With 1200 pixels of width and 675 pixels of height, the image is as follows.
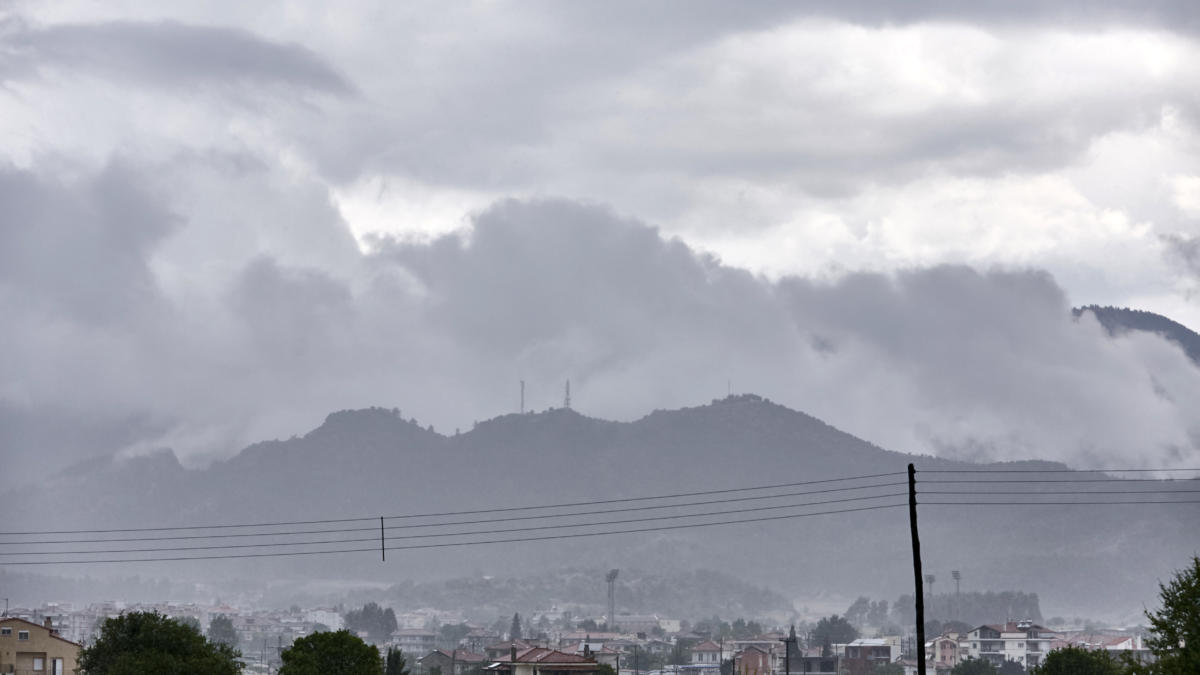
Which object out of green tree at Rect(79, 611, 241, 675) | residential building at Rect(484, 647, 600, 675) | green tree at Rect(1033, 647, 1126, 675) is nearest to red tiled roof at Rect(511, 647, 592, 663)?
residential building at Rect(484, 647, 600, 675)

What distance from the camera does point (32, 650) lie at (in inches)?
7003

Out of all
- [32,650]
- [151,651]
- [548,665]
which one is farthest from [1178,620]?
[32,650]

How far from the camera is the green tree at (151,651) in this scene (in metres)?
111

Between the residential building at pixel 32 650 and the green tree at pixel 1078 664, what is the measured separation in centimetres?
10380

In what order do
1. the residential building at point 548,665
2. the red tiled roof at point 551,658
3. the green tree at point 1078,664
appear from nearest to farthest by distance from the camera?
the green tree at point 1078,664 < the residential building at point 548,665 < the red tiled roof at point 551,658

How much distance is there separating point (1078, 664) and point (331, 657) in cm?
6499

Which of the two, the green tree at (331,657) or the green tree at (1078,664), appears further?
the green tree at (1078,664)

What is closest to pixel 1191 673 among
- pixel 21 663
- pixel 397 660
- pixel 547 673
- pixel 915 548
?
pixel 915 548

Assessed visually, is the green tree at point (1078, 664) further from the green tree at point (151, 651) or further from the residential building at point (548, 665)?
the green tree at point (151, 651)

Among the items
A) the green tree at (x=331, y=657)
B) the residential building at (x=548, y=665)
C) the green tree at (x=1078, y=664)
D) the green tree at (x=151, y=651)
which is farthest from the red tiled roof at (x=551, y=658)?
the green tree at (x=331, y=657)

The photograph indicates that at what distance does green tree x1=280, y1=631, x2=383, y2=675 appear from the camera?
372 feet

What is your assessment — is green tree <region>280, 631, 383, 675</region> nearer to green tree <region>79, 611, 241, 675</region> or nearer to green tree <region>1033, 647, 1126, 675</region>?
green tree <region>79, 611, 241, 675</region>

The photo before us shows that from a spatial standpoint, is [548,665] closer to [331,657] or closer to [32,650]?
[32,650]

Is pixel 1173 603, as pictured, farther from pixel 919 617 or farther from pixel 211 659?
pixel 211 659
